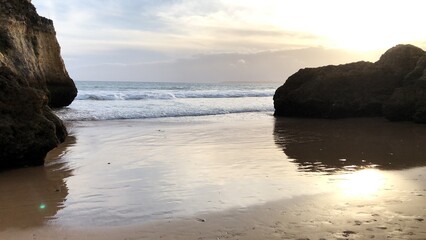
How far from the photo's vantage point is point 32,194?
18.3 ft

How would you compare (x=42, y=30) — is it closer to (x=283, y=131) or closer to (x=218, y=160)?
(x=283, y=131)

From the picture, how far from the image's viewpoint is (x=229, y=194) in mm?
5449

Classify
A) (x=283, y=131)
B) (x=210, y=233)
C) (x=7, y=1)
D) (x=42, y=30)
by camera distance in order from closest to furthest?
(x=210, y=233), (x=283, y=131), (x=7, y=1), (x=42, y=30)

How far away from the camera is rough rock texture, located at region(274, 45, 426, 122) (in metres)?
17.3

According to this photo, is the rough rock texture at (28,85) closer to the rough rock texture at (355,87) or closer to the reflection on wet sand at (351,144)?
the reflection on wet sand at (351,144)

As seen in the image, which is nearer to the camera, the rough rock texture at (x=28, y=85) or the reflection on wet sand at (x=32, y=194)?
the reflection on wet sand at (x=32, y=194)

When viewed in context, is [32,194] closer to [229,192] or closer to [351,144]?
[229,192]

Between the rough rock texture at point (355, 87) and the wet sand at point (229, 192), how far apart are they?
7068 mm

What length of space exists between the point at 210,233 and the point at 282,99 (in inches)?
608

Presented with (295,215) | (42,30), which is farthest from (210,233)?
(42,30)

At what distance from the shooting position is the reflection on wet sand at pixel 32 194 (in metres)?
4.58

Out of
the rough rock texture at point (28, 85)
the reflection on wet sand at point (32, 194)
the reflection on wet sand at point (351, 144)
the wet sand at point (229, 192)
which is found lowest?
the reflection on wet sand at point (32, 194)

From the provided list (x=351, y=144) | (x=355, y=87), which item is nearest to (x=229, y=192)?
(x=351, y=144)

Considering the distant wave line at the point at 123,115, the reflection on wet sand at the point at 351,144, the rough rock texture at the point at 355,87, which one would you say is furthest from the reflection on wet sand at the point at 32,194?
the rough rock texture at the point at 355,87
